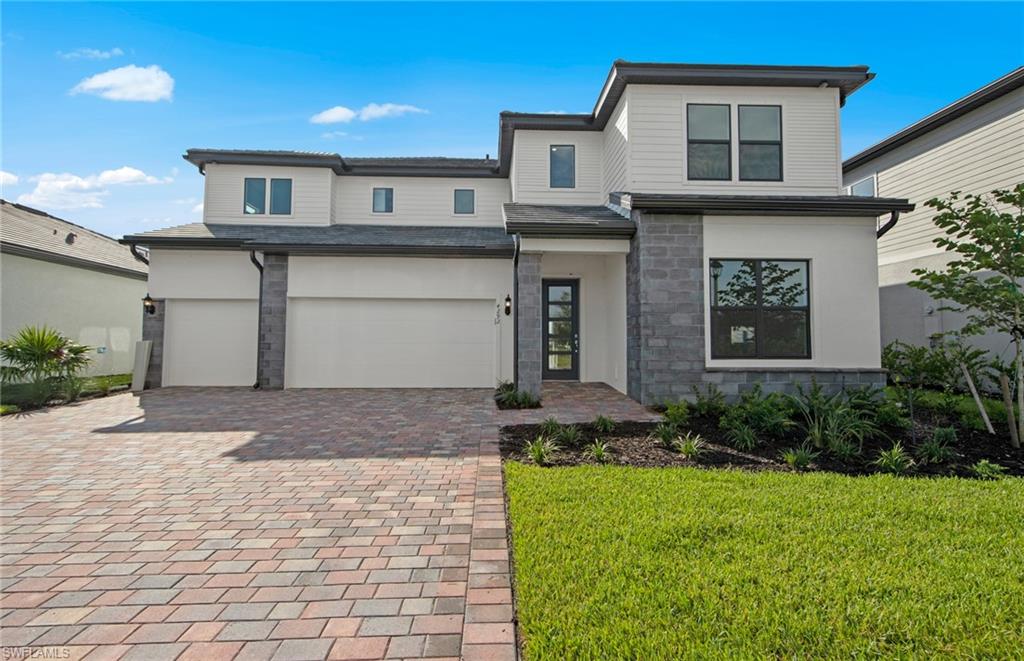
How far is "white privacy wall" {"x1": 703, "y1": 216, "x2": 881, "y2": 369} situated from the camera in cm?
838

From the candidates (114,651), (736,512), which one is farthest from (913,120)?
(114,651)

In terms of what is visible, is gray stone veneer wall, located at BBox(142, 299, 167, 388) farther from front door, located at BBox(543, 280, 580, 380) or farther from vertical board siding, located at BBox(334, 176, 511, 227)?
front door, located at BBox(543, 280, 580, 380)

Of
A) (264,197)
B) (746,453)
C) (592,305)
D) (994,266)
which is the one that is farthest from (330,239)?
(994,266)

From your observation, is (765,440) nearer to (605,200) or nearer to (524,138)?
(605,200)

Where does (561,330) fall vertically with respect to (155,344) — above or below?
above

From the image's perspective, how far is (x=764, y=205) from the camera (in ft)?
27.1

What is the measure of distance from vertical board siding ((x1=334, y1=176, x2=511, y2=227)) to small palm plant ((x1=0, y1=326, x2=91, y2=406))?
22.3ft

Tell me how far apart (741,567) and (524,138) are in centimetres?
1049

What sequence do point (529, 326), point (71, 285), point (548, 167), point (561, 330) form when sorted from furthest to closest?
1. point (71, 285)
2. point (561, 330)
3. point (548, 167)
4. point (529, 326)

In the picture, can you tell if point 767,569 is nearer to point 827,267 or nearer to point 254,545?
point 254,545

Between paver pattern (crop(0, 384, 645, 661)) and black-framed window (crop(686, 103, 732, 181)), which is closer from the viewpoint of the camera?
Answer: paver pattern (crop(0, 384, 645, 661))

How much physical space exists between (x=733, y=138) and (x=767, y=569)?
8775 mm

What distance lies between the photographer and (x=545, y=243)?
877cm

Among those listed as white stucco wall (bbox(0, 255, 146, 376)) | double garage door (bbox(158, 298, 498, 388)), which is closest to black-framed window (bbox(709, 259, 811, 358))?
double garage door (bbox(158, 298, 498, 388))
